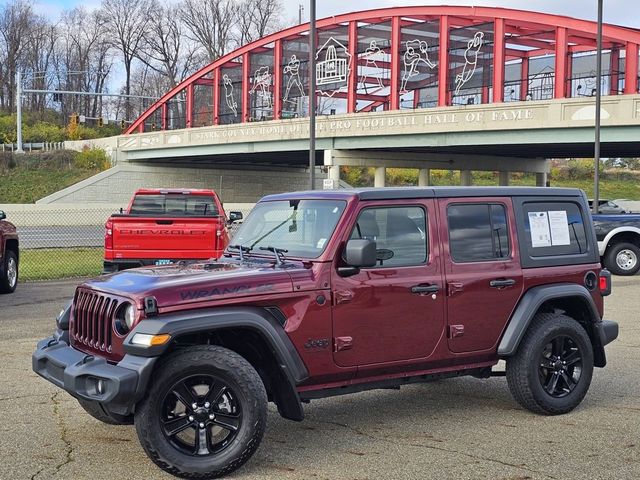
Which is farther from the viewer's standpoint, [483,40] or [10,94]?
[10,94]

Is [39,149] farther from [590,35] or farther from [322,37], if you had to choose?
[590,35]

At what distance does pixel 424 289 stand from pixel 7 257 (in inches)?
384

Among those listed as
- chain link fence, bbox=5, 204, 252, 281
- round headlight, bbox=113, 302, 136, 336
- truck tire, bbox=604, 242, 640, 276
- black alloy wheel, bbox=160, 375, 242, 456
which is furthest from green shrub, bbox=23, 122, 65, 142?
black alloy wheel, bbox=160, 375, 242, 456

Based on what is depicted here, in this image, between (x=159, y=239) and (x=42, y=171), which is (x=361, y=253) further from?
(x=42, y=171)

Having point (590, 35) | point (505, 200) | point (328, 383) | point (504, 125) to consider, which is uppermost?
point (590, 35)

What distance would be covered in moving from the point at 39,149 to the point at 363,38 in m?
34.8

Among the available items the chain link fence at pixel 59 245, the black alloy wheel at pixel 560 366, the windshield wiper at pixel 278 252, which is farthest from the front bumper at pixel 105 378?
the chain link fence at pixel 59 245

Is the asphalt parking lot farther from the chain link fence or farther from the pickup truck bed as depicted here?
the chain link fence

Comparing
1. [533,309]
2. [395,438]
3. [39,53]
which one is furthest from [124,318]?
[39,53]

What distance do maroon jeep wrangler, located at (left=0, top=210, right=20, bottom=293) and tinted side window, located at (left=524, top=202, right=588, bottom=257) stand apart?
9.34m

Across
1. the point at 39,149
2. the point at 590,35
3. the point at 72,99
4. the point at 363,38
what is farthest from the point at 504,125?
the point at 72,99

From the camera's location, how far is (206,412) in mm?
4797

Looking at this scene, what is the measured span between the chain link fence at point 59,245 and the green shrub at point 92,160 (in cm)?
2547

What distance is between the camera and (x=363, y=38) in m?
51.2
